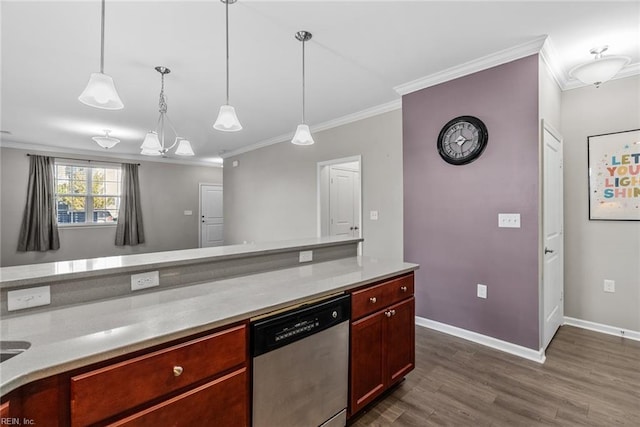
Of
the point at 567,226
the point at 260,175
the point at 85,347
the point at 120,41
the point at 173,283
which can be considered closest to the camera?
the point at 85,347

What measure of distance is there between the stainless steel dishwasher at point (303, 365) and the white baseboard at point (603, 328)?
2.95 m

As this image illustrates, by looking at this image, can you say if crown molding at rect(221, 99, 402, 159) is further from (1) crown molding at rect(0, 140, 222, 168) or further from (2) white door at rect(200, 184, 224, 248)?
(2) white door at rect(200, 184, 224, 248)

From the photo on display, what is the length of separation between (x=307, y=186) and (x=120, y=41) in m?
3.21

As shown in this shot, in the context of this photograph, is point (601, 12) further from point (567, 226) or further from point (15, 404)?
point (15, 404)

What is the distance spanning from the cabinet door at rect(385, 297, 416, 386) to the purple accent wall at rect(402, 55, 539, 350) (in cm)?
110

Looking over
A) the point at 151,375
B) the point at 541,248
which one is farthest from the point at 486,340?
the point at 151,375

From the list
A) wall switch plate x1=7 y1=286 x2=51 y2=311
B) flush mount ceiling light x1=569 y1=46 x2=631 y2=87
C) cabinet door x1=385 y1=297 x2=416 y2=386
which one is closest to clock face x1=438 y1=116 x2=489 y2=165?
flush mount ceiling light x1=569 y1=46 x2=631 y2=87

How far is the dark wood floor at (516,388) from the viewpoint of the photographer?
1.85m

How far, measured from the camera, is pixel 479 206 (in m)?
2.87

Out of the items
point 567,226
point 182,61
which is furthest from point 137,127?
point 567,226

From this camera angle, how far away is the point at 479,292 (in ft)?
9.45

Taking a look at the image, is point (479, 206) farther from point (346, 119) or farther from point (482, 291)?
point (346, 119)

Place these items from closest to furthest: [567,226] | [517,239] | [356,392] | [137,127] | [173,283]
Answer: [173,283]
[356,392]
[517,239]
[567,226]
[137,127]

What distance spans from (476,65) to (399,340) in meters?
2.52
